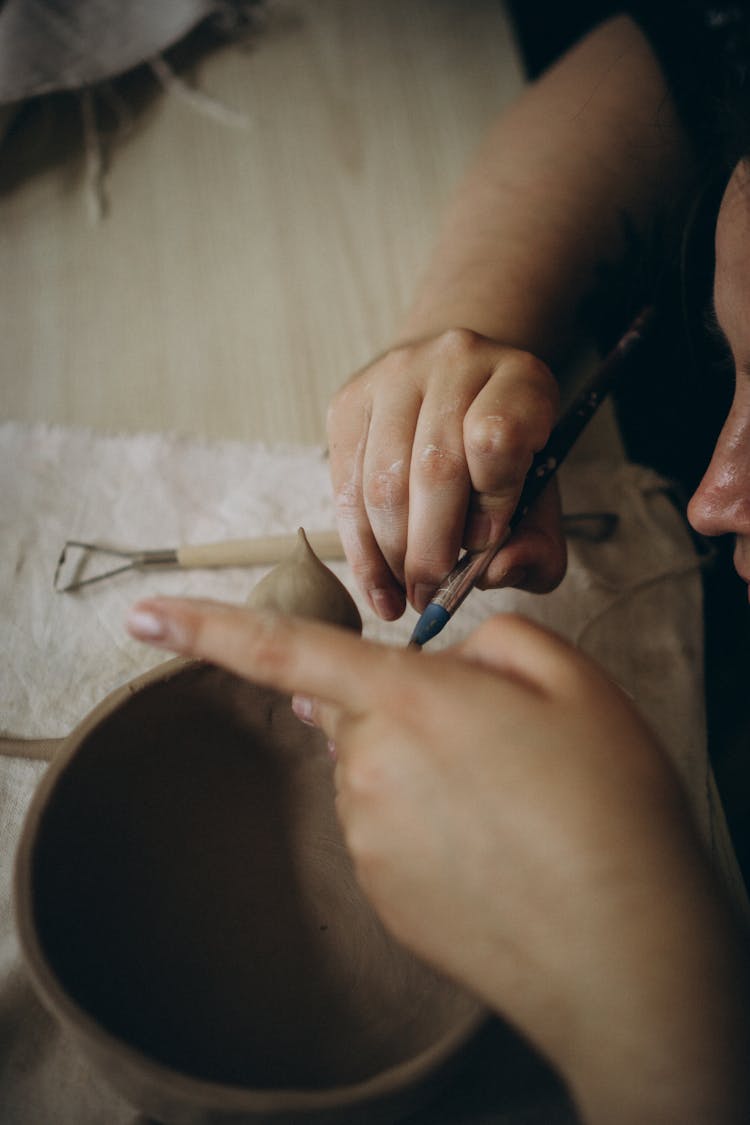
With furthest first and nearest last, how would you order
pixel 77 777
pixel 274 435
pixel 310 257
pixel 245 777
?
1. pixel 310 257
2. pixel 274 435
3. pixel 245 777
4. pixel 77 777

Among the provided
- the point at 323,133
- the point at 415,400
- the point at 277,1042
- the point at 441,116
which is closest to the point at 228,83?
the point at 323,133

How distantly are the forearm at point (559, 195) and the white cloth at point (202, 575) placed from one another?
0.17 m

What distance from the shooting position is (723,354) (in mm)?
640

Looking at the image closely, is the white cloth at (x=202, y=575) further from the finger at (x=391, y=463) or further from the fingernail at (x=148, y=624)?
the fingernail at (x=148, y=624)

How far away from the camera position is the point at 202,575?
28.1 inches

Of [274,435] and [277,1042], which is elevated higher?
[274,435]

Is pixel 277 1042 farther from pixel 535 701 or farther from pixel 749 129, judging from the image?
pixel 749 129

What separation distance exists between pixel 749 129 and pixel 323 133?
742mm

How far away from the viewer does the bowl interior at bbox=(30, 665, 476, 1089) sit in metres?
0.45

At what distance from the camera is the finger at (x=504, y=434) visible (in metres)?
0.54

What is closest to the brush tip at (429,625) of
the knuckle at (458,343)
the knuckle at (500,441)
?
the knuckle at (500,441)

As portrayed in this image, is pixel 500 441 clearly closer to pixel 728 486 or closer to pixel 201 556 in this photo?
pixel 728 486

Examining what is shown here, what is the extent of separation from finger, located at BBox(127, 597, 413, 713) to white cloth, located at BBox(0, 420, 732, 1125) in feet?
0.92

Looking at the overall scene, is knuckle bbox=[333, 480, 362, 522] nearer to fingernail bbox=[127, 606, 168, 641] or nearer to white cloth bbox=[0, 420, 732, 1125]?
white cloth bbox=[0, 420, 732, 1125]
